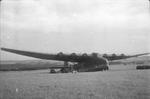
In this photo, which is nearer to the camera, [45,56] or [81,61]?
[45,56]

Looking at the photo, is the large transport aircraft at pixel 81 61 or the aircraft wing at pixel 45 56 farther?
the large transport aircraft at pixel 81 61

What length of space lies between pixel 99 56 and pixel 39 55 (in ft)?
28.5

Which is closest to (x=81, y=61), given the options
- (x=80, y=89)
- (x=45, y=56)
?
(x=45, y=56)

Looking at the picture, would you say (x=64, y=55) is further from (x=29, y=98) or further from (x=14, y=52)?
(x=29, y=98)

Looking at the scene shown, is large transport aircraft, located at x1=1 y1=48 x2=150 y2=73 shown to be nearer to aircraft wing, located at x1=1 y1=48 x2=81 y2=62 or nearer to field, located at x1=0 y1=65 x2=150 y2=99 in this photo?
aircraft wing, located at x1=1 y1=48 x2=81 y2=62

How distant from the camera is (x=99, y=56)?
1287 inches

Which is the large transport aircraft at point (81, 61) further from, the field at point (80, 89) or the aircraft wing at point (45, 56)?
the field at point (80, 89)

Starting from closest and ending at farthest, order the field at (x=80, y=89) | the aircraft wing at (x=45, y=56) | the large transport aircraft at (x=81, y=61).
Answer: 1. the field at (x=80, y=89)
2. the aircraft wing at (x=45, y=56)
3. the large transport aircraft at (x=81, y=61)

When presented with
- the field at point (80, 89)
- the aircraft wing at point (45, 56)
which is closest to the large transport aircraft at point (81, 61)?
the aircraft wing at point (45, 56)

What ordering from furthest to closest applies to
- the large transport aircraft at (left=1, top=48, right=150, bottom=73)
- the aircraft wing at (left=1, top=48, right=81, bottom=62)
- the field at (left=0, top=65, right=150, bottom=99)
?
the large transport aircraft at (left=1, top=48, right=150, bottom=73) < the aircraft wing at (left=1, top=48, right=81, bottom=62) < the field at (left=0, top=65, right=150, bottom=99)

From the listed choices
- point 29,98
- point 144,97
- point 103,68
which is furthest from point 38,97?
point 103,68

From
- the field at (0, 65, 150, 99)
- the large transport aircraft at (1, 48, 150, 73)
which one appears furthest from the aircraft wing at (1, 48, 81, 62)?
the field at (0, 65, 150, 99)

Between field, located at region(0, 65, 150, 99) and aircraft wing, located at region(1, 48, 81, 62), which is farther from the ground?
aircraft wing, located at region(1, 48, 81, 62)

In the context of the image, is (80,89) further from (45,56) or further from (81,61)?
(81,61)
